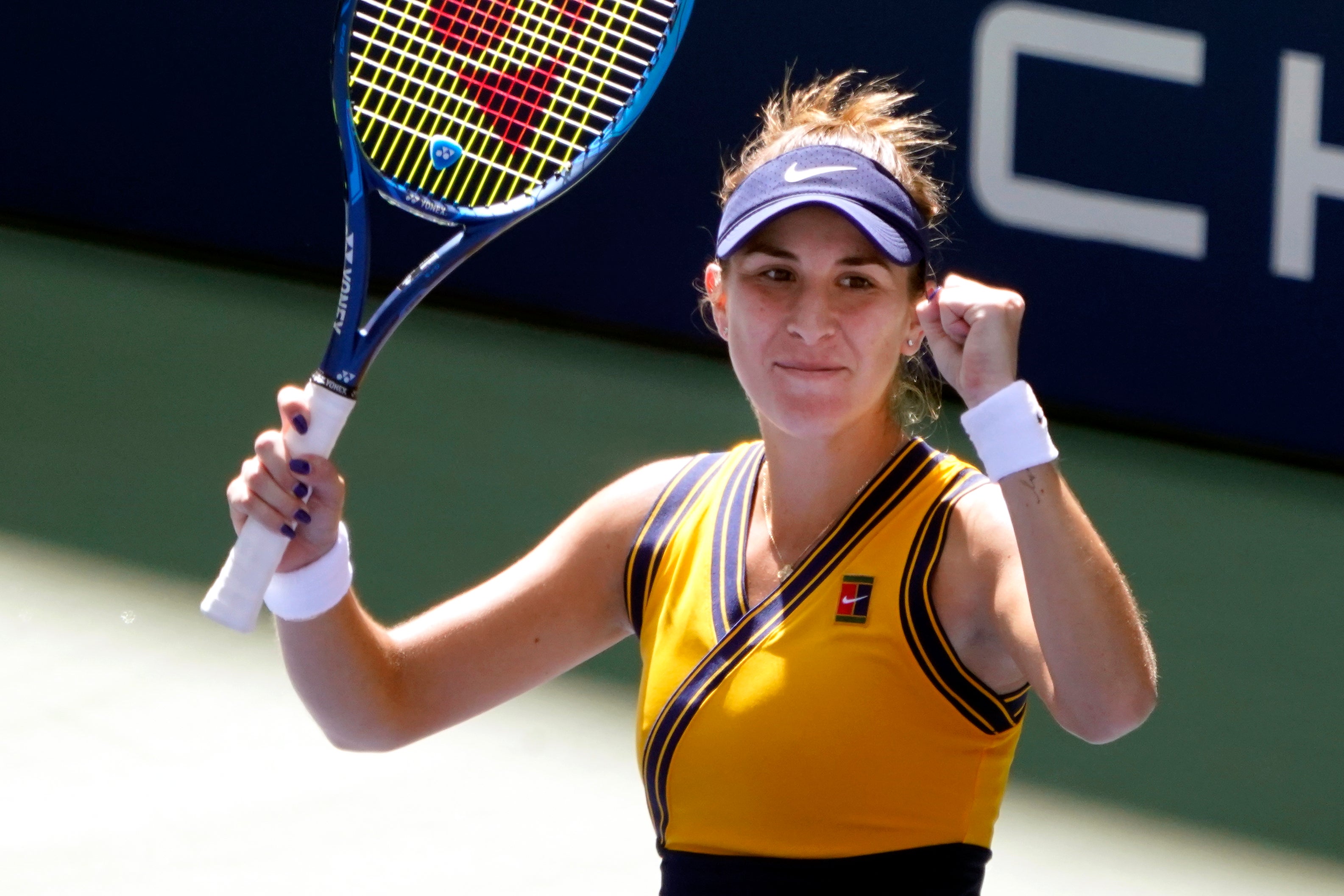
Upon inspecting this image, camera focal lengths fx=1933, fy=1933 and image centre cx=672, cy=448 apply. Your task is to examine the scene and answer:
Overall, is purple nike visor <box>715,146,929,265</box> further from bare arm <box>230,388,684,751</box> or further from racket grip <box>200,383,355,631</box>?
racket grip <box>200,383,355,631</box>

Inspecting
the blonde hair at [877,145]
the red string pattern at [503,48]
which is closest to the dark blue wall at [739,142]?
the red string pattern at [503,48]

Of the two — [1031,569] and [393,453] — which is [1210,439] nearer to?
[393,453]

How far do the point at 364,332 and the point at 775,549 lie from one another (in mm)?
A: 536

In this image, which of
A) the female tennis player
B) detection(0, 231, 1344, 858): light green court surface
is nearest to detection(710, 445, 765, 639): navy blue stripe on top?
the female tennis player

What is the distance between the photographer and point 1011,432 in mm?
1904

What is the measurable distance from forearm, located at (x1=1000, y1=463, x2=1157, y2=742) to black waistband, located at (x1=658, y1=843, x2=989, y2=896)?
0.25 m

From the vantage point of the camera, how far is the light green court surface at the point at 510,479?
13.1ft

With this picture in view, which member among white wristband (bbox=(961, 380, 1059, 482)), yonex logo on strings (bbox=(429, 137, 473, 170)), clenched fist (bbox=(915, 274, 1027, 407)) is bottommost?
white wristband (bbox=(961, 380, 1059, 482))

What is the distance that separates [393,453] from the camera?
5156 mm

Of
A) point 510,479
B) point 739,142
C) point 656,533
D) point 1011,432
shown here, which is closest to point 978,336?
point 1011,432

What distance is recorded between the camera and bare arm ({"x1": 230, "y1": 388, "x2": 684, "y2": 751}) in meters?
2.31

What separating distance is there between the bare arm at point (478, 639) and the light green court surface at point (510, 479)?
175 centimetres

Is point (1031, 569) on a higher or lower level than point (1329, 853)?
higher

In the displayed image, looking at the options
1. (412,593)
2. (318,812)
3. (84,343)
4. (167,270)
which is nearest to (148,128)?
(167,270)
